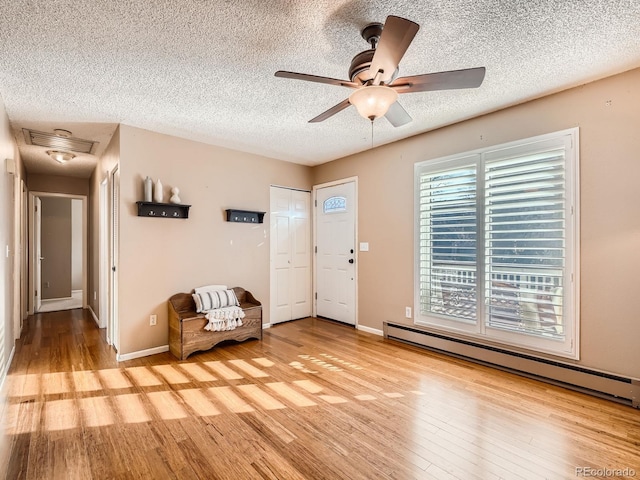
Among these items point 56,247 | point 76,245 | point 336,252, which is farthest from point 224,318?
point 76,245

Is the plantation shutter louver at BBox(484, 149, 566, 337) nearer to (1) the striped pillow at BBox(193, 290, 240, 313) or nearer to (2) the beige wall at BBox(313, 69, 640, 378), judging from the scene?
(2) the beige wall at BBox(313, 69, 640, 378)

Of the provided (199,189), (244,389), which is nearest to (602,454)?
(244,389)

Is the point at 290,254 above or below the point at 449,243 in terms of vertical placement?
below

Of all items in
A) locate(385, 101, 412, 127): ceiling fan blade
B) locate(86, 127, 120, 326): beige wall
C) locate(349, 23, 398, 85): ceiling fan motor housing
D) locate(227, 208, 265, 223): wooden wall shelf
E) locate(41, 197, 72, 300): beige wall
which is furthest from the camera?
locate(41, 197, 72, 300): beige wall

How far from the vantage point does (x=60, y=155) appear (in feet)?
14.3

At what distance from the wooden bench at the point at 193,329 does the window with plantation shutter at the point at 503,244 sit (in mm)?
2030

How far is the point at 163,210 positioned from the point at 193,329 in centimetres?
137

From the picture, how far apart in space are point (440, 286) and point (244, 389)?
2315 millimetres

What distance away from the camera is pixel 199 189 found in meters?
4.01

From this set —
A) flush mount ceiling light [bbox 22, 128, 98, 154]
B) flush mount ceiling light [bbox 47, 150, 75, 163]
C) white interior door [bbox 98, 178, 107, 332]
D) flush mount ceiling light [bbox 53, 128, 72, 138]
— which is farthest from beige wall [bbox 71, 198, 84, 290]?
flush mount ceiling light [bbox 53, 128, 72, 138]

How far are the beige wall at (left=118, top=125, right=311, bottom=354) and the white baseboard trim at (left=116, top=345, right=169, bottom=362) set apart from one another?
0.04m

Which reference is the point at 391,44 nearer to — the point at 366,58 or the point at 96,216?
the point at 366,58

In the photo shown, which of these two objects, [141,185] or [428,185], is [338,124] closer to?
[428,185]

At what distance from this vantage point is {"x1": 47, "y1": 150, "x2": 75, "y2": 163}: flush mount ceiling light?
4316 mm
